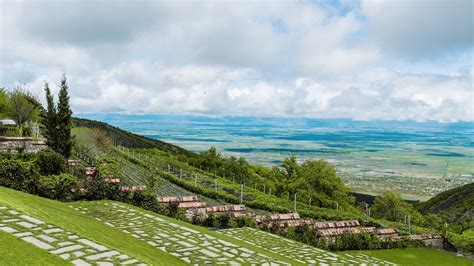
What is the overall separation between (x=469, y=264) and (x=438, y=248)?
7.10 feet

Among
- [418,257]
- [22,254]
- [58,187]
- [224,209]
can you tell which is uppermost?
[22,254]

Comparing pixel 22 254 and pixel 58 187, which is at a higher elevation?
pixel 22 254

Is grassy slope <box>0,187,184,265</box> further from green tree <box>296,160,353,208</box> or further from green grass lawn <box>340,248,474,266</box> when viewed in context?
green tree <box>296,160,353,208</box>

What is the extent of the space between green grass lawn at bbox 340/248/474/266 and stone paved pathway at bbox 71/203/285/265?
4771mm

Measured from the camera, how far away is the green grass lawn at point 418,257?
1147 centimetres

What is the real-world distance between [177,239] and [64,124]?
1421 centimetres

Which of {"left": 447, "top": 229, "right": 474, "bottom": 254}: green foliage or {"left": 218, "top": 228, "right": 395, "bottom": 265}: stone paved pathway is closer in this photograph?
{"left": 218, "top": 228, "right": 395, "bottom": 265}: stone paved pathway

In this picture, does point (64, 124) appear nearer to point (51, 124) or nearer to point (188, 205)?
point (51, 124)

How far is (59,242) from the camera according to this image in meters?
6.19

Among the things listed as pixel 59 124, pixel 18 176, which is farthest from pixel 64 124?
pixel 18 176

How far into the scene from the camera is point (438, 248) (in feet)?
45.0

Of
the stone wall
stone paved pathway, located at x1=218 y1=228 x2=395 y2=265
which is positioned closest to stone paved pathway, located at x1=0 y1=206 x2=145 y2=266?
stone paved pathway, located at x1=218 y1=228 x2=395 y2=265

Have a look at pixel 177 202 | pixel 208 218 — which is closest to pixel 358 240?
pixel 208 218

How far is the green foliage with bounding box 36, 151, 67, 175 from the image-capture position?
13438 mm
